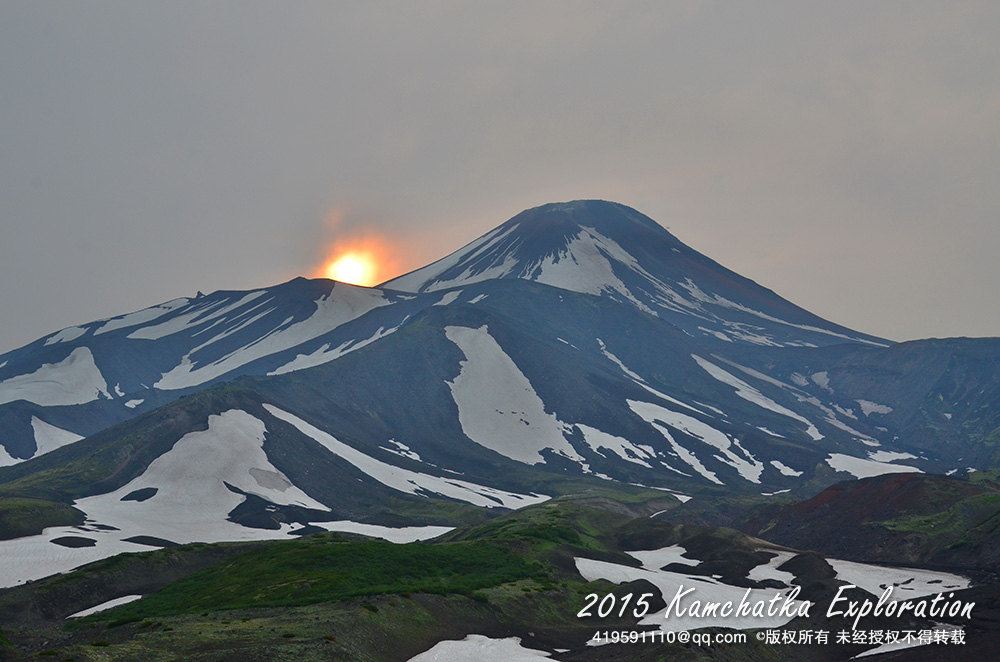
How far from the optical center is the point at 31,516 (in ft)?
368

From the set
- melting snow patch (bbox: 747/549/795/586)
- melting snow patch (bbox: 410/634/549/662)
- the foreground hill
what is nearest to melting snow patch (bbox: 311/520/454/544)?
the foreground hill

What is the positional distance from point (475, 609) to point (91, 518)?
72.7m

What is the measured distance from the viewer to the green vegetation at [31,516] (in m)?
107

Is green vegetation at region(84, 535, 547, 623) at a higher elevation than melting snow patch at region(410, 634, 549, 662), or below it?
higher

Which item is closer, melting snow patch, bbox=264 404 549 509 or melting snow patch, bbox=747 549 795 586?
melting snow patch, bbox=747 549 795 586

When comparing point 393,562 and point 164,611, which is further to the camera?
point 393,562

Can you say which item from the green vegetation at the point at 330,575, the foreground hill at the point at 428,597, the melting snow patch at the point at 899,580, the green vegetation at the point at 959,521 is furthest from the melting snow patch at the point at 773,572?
the green vegetation at the point at 330,575

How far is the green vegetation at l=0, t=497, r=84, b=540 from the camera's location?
107062 mm

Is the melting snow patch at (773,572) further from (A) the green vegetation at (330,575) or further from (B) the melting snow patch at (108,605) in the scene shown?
(B) the melting snow patch at (108,605)

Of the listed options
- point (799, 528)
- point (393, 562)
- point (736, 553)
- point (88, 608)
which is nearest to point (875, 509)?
point (799, 528)

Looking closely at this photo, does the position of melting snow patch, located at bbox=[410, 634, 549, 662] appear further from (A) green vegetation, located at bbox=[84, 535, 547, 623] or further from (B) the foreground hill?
(A) green vegetation, located at bbox=[84, 535, 547, 623]

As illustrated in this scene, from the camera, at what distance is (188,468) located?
473ft

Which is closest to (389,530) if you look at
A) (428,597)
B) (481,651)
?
(428,597)

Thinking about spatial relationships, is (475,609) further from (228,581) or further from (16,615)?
(16,615)
